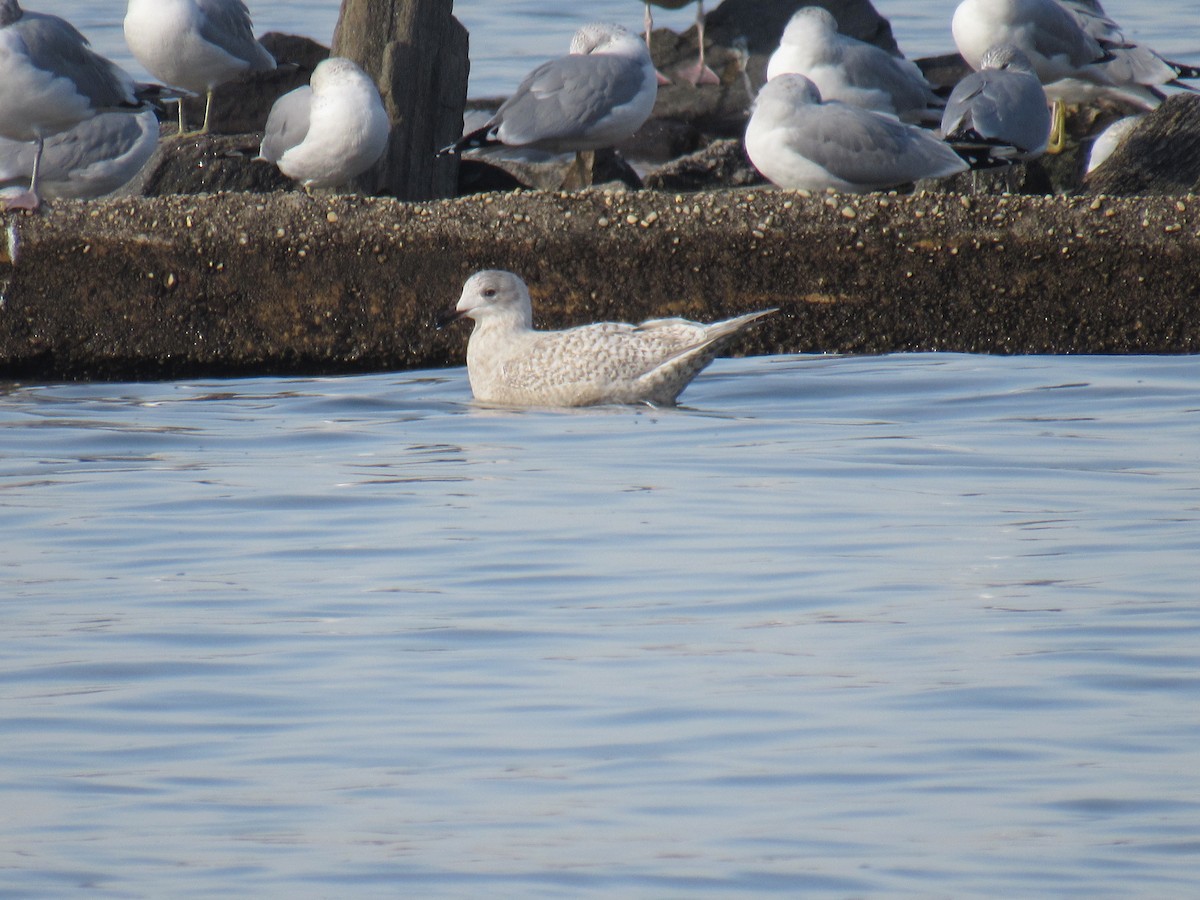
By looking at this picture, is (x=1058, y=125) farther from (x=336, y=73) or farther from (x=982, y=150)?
(x=336, y=73)

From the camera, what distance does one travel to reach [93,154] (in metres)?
11.2

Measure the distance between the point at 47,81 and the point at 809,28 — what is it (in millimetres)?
4318

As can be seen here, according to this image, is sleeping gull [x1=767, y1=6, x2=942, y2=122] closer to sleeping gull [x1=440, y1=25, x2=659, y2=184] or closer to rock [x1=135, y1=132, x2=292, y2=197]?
sleeping gull [x1=440, y1=25, x2=659, y2=184]

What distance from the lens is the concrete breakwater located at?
27.9 feet

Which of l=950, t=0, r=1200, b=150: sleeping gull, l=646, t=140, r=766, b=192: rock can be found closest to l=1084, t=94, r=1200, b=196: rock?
l=646, t=140, r=766, b=192: rock

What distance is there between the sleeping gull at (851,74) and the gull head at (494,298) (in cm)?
404

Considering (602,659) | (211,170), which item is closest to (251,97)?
A: (211,170)

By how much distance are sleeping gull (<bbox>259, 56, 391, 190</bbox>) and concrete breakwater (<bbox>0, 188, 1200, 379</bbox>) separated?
52.1 inches

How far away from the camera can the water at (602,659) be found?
127 inches

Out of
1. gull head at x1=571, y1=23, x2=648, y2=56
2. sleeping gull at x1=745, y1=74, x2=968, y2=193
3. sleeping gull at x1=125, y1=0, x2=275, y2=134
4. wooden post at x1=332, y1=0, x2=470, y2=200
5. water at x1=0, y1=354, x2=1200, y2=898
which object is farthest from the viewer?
sleeping gull at x1=125, y1=0, x2=275, y2=134

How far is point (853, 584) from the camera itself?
16.3 ft

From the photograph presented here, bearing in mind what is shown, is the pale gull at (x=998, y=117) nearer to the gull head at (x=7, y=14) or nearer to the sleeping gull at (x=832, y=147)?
the sleeping gull at (x=832, y=147)

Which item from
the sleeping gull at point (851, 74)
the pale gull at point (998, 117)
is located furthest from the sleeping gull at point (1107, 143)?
the sleeping gull at point (851, 74)

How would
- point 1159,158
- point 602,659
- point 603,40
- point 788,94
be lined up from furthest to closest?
1. point 603,40
2. point 1159,158
3. point 788,94
4. point 602,659
